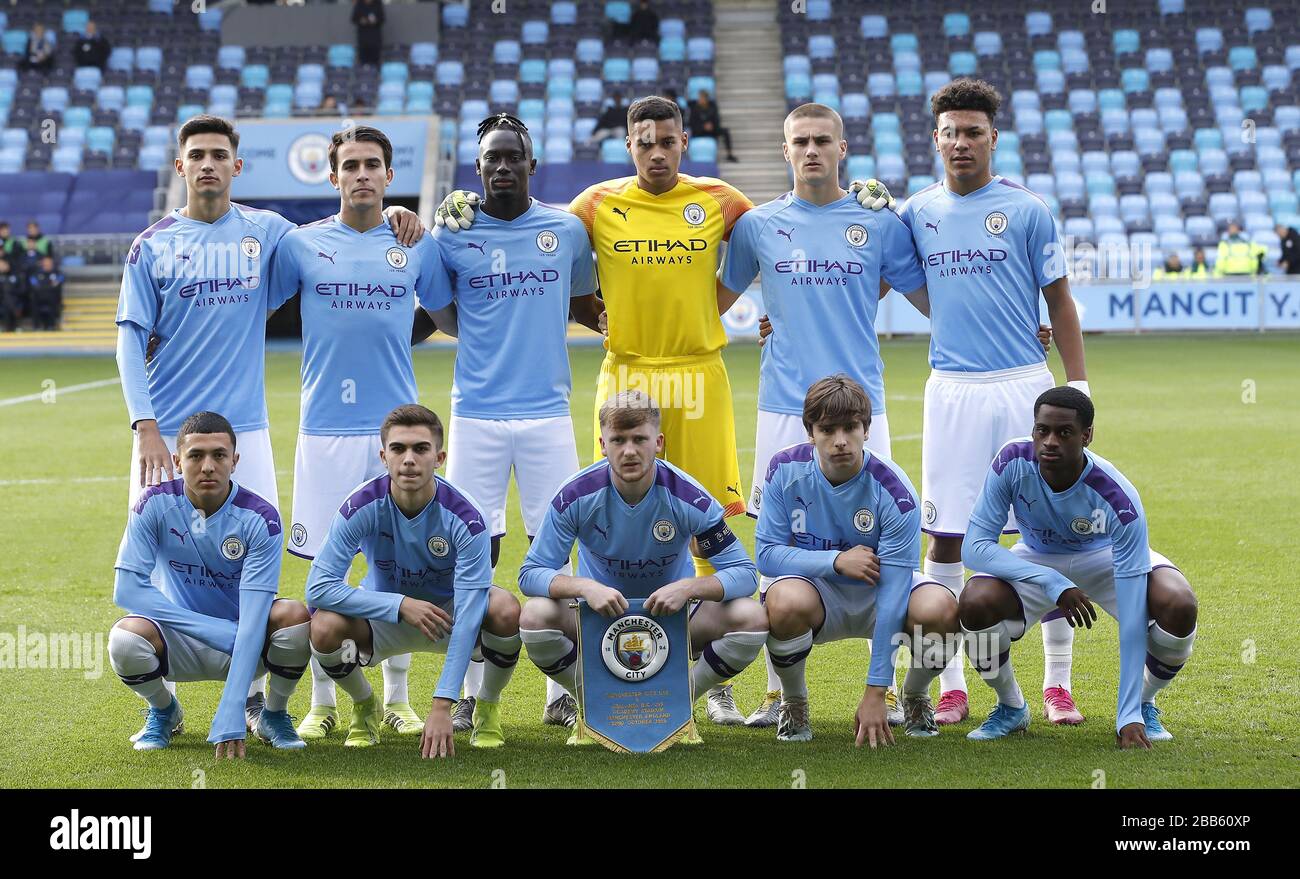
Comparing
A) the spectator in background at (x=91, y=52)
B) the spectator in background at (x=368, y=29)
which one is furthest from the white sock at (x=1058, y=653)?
the spectator in background at (x=91, y=52)

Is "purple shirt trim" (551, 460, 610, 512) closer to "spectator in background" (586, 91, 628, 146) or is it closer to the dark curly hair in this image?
the dark curly hair

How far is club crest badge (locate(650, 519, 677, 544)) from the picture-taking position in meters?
4.49

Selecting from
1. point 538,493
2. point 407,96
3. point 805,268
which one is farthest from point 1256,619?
point 407,96

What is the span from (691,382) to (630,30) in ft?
79.5

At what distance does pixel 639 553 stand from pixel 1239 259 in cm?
1980

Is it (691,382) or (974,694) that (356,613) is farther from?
(974,694)

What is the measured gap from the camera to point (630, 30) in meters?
27.9

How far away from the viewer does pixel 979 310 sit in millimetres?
4895

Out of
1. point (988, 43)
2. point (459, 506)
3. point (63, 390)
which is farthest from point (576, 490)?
point (988, 43)

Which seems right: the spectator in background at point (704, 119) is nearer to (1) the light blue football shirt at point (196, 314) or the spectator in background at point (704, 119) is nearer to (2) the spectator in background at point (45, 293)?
(2) the spectator in background at point (45, 293)

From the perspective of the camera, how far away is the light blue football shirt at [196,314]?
15.7 feet

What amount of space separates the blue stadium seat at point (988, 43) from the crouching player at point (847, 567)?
25.1 meters
